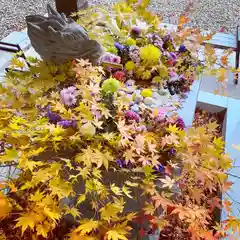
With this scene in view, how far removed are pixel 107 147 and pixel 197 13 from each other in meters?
2.28

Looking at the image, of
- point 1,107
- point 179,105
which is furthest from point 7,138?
point 179,105

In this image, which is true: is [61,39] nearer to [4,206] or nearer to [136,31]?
[136,31]

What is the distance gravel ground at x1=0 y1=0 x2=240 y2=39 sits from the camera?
2922 mm

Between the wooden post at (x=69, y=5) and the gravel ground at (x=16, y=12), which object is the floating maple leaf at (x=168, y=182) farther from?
the gravel ground at (x=16, y=12)

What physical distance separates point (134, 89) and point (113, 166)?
1.22 ft

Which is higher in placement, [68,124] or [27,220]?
[68,124]

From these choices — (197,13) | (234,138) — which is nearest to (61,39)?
(234,138)

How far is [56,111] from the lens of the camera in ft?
4.00

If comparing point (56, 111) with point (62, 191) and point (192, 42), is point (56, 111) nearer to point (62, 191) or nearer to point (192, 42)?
point (62, 191)

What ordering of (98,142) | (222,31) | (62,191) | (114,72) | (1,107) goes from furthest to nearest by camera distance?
(222,31), (114,72), (1,107), (98,142), (62,191)

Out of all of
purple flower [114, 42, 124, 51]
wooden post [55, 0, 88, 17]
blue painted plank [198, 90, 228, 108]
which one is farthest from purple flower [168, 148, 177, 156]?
wooden post [55, 0, 88, 17]

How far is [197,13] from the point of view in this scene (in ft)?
9.80

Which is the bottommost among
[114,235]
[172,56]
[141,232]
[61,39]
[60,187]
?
[141,232]

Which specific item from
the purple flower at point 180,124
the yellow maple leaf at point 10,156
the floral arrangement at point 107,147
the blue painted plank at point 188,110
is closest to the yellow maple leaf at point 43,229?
the floral arrangement at point 107,147
